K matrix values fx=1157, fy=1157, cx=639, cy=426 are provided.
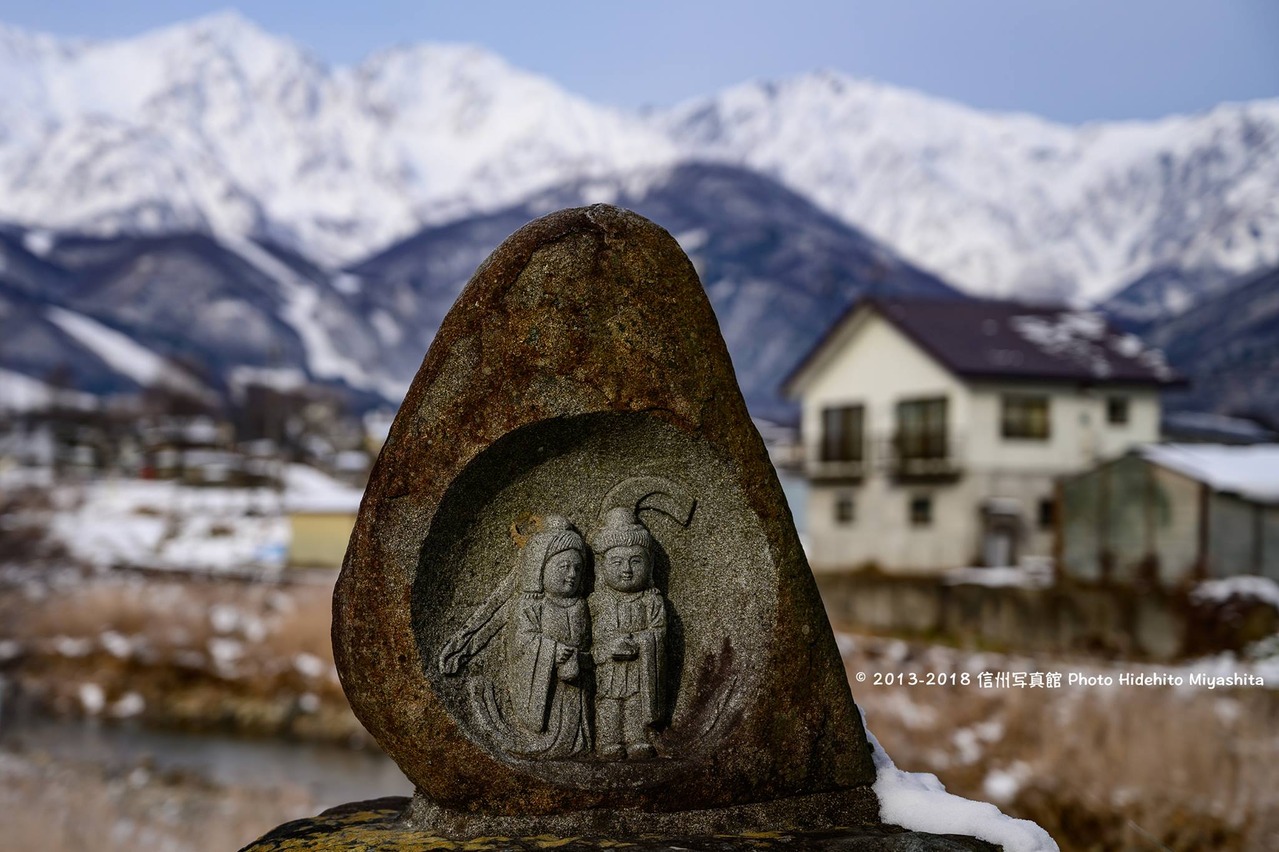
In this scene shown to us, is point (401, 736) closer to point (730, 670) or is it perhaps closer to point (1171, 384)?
point (730, 670)

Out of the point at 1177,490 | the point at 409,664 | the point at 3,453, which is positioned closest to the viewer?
the point at 409,664

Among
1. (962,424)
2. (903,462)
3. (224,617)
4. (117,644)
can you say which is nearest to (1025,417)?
(962,424)

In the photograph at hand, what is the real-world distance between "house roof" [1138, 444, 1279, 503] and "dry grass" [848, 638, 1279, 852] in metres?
7.16

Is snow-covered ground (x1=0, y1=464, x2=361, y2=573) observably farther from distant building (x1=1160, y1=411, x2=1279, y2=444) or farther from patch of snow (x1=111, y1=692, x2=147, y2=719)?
distant building (x1=1160, y1=411, x2=1279, y2=444)

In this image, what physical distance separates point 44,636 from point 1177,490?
946 inches

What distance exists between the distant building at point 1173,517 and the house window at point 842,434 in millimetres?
8719

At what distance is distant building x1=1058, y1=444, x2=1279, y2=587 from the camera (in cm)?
2189

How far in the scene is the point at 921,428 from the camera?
31.0m

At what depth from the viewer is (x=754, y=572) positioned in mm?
6426

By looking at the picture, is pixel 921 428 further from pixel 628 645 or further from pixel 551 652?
pixel 551 652

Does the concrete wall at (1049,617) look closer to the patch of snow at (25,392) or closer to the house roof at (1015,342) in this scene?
the house roof at (1015,342)

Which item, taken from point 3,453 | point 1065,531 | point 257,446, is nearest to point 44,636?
point 1065,531

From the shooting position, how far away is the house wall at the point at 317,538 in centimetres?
3522

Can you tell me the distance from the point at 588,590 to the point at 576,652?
36 cm
